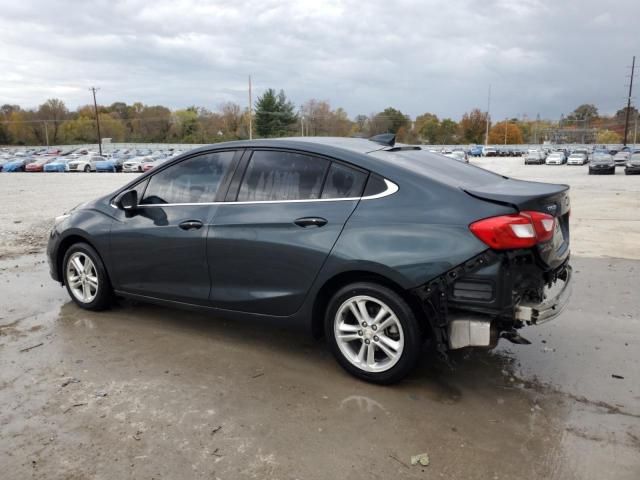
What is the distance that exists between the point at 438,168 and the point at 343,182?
752 millimetres

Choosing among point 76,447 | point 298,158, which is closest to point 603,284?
point 298,158

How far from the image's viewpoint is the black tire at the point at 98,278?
16.9 feet

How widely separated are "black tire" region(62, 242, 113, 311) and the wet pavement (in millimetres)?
227

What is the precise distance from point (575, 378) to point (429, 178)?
1830 mm

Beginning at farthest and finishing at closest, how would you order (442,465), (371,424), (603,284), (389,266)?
(603,284) → (389,266) → (371,424) → (442,465)

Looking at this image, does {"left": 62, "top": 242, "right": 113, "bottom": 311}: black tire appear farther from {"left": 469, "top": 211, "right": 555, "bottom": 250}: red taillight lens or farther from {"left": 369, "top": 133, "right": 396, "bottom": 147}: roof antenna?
{"left": 469, "top": 211, "right": 555, "bottom": 250}: red taillight lens

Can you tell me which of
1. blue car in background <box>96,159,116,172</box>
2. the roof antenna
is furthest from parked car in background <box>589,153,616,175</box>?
blue car in background <box>96,159,116,172</box>

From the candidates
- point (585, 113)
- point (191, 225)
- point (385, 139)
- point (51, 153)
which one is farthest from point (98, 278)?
point (585, 113)

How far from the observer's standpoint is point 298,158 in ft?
13.5

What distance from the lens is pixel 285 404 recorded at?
3531mm

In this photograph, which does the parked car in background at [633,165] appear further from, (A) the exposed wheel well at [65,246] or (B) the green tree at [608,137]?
(B) the green tree at [608,137]

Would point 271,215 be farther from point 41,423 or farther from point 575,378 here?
point 575,378

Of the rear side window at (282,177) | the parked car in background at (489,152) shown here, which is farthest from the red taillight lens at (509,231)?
the parked car in background at (489,152)

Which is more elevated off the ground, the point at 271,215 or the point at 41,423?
the point at 271,215
